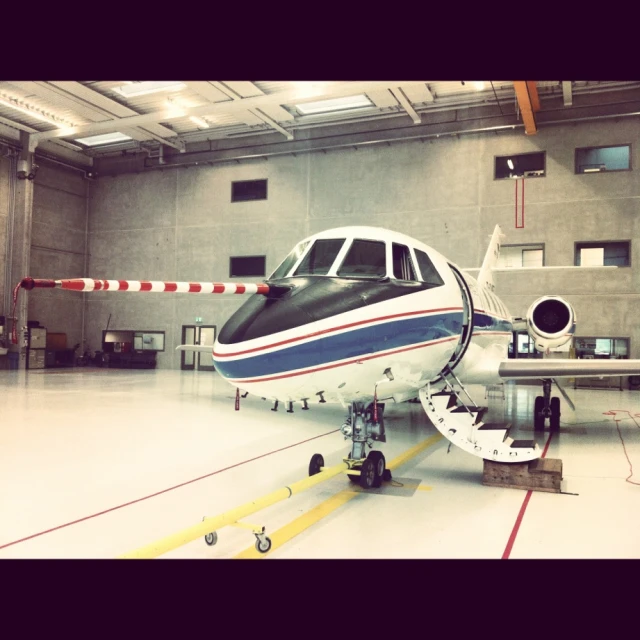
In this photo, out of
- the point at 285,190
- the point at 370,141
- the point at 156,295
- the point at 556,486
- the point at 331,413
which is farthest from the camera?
the point at 156,295

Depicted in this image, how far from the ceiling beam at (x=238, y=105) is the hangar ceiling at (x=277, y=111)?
0.12 feet

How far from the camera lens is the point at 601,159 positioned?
22594mm

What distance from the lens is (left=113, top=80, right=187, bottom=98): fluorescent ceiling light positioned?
65.5ft

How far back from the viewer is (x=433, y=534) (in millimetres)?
4637

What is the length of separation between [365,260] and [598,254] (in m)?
19.9

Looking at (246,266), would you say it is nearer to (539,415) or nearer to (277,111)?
(277,111)

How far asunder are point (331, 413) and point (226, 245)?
15.2m

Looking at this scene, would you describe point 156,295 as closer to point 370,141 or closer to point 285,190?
point 285,190

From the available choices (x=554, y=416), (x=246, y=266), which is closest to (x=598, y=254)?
(x=554, y=416)

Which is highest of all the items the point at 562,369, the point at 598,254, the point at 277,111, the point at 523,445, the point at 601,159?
the point at 277,111

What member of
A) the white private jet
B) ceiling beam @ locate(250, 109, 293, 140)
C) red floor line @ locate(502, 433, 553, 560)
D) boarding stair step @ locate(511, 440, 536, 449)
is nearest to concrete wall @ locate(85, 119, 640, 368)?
ceiling beam @ locate(250, 109, 293, 140)

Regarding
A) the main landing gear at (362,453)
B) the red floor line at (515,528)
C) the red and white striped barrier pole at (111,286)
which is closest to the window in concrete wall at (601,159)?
the red floor line at (515,528)
